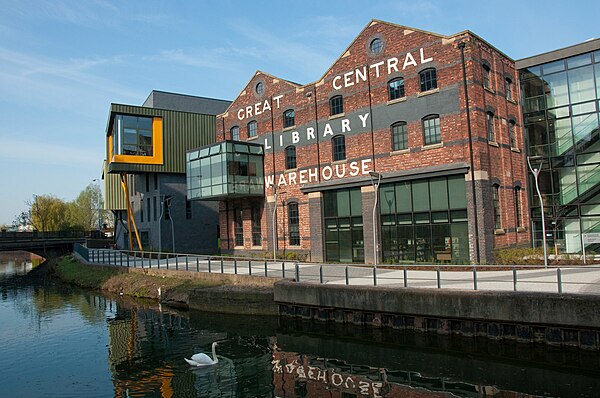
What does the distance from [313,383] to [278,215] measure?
18019 mm

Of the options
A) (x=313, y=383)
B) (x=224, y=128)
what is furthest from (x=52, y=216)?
(x=313, y=383)

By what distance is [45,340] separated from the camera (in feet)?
Result: 49.5

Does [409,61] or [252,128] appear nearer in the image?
[409,61]

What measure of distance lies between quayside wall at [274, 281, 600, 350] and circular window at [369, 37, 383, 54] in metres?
13.6

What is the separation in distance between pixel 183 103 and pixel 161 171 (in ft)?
42.4

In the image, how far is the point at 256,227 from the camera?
2972cm

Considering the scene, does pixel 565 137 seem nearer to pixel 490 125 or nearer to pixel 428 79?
pixel 490 125

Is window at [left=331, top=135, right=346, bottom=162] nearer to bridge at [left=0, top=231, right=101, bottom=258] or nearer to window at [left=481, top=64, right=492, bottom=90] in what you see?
window at [left=481, top=64, right=492, bottom=90]

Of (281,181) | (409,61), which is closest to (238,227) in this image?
(281,181)

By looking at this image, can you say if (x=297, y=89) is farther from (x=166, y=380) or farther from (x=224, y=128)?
(x=166, y=380)

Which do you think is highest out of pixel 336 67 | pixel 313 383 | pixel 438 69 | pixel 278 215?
pixel 336 67

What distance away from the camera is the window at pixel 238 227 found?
30.7 m

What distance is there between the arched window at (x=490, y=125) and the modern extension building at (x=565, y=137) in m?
4.21

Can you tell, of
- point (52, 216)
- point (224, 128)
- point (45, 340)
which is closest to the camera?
point (45, 340)
